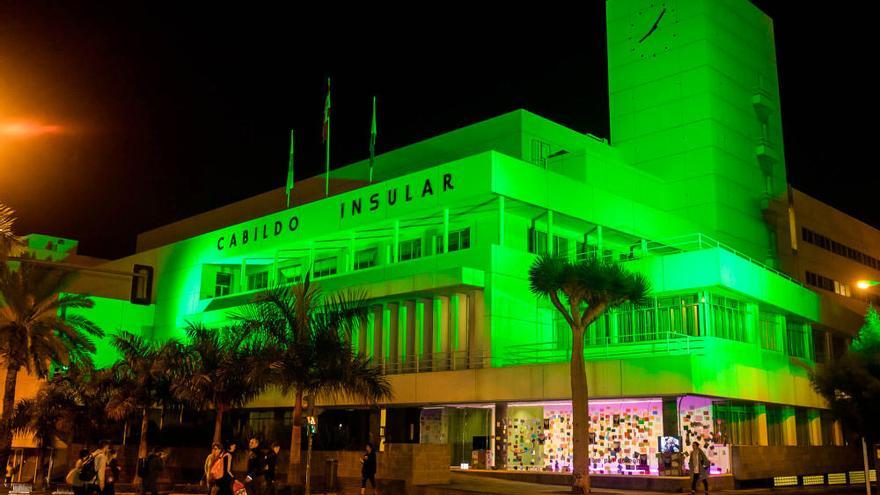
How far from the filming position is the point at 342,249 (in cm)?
5044

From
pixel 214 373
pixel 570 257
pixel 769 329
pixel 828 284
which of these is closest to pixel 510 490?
pixel 214 373

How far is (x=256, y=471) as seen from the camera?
889 inches

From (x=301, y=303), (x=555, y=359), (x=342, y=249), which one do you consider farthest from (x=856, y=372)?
(x=342, y=249)

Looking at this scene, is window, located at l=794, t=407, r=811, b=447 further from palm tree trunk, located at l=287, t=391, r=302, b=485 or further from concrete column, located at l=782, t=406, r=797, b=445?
palm tree trunk, located at l=287, t=391, r=302, b=485

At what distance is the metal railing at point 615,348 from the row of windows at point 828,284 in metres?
34.3

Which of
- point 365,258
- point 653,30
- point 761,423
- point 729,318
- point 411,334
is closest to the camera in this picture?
point 761,423

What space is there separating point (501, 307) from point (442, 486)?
46.3 feet

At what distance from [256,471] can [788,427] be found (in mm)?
29845

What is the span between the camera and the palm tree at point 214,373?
1289 inches

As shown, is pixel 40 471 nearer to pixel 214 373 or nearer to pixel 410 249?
pixel 214 373

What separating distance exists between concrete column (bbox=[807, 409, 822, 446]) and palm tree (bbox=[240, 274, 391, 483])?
27.1m

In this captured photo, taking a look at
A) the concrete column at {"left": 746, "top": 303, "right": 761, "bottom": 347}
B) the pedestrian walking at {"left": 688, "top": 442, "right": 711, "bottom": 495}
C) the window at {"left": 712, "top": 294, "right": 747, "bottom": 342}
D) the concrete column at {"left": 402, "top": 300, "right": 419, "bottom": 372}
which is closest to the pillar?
the concrete column at {"left": 402, "top": 300, "right": 419, "bottom": 372}

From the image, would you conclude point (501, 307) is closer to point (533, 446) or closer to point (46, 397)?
point (533, 446)

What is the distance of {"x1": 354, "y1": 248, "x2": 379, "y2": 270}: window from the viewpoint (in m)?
49.1
